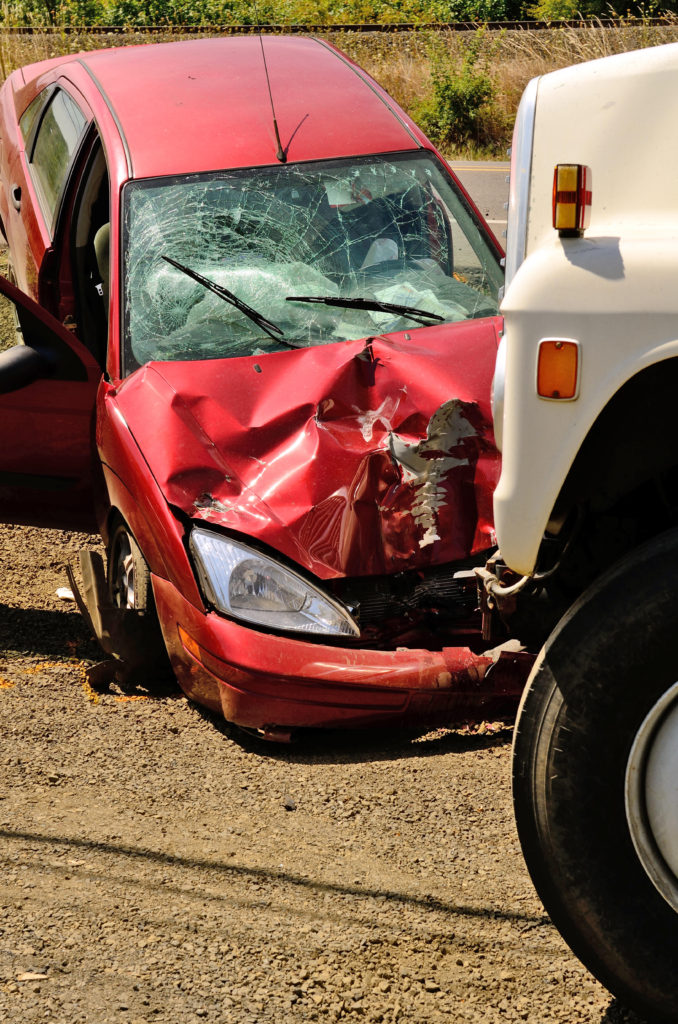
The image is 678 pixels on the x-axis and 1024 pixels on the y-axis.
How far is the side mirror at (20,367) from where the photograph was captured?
400 cm

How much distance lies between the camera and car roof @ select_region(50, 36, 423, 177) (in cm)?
452

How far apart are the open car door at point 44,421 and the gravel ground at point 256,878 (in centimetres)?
Result: 85

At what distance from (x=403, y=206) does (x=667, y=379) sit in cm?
265

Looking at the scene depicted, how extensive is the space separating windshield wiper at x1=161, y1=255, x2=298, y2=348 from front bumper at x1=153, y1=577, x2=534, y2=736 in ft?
4.16

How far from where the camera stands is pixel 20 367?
4012mm

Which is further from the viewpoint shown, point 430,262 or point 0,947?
A: point 430,262

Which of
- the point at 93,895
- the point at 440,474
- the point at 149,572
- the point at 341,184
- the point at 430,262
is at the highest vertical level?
the point at 341,184

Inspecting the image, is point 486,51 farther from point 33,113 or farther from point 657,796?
point 657,796

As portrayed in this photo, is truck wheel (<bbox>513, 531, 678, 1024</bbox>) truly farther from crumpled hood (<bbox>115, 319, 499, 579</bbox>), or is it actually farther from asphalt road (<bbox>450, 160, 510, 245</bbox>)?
asphalt road (<bbox>450, 160, 510, 245</bbox>)

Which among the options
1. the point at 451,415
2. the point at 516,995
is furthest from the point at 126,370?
the point at 516,995

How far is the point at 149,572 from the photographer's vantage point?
3.68 metres

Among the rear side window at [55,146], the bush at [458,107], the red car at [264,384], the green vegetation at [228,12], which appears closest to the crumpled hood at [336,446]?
the red car at [264,384]

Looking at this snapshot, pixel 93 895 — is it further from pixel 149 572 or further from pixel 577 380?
pixel 577 380

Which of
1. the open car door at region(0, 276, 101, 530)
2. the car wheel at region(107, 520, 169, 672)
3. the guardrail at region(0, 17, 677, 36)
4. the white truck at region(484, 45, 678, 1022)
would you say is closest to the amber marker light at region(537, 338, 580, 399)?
the white truck at region(484, 45, 678, 1022)
